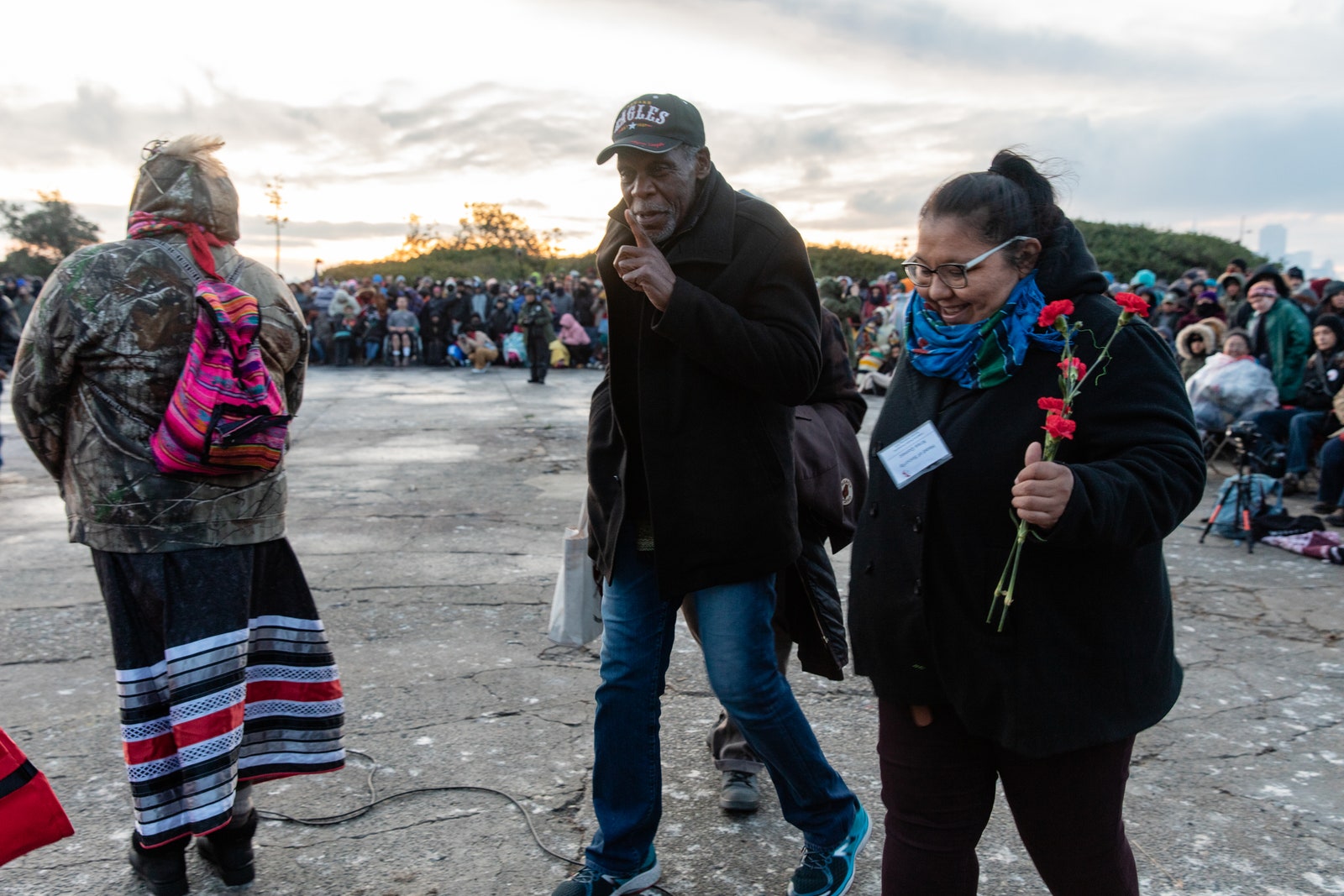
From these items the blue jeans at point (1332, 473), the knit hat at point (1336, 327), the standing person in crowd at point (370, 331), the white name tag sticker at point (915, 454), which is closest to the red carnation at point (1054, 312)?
the white name tag sticker at point (915, 454)

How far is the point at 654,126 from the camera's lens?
2.41 m

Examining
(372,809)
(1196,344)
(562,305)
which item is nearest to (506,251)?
(562,305)

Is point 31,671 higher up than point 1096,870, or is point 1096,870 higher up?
point 1096,870

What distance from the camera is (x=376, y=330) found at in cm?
2241

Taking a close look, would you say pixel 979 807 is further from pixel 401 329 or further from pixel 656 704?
pixel 401 329

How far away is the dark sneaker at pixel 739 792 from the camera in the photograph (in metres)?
3.12

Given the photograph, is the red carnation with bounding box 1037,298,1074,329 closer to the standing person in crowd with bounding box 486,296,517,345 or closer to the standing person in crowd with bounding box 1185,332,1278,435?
the standing person in crowd with bounding box 1185,332,1278,435

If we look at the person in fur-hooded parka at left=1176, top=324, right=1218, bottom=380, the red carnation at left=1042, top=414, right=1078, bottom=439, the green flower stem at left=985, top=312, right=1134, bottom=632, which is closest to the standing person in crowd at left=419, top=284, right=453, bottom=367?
the person in fur-hooded parka at left=1176, top=324, right=1218, bottom=380

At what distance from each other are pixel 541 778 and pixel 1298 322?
28.6 feet

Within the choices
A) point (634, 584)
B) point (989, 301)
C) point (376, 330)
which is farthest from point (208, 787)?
point (376, 330)

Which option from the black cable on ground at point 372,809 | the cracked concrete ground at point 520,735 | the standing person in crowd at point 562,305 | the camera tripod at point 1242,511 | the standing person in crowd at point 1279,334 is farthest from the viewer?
the standing person in crowd at point 562,305

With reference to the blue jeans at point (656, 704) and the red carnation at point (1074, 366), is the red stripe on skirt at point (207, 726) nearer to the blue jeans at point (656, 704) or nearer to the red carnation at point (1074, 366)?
the blue jeans at point (656, 704)

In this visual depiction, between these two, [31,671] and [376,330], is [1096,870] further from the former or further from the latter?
[376,330]

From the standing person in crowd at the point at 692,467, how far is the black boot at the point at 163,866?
3.32 feet
